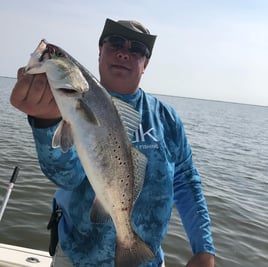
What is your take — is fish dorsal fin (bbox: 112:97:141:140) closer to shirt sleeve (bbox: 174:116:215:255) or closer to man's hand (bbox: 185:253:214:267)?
shirt sleeve (bbox: 174:116:215:255)

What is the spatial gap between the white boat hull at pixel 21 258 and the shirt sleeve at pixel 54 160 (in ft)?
8.79

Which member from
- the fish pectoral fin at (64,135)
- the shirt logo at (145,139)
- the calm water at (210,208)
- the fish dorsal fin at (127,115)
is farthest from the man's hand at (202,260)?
the calm water at (210,208)

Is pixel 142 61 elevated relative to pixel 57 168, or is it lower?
elevated

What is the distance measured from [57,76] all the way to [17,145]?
14.9m

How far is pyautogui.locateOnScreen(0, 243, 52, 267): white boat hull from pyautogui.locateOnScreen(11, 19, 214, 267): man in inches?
76.1

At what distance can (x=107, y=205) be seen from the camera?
236 centimetres

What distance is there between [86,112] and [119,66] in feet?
3.98

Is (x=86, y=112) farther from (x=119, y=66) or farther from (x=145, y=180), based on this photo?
(x=119, y=66)

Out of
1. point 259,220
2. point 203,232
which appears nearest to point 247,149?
point 259,220

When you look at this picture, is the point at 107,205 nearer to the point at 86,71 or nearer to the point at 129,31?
the point at 86,71

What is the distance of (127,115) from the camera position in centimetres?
249

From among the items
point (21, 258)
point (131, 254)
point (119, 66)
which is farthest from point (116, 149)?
point (21, 258)

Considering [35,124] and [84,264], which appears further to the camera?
[84,264]

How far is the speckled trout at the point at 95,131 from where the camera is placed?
7.11 ft
